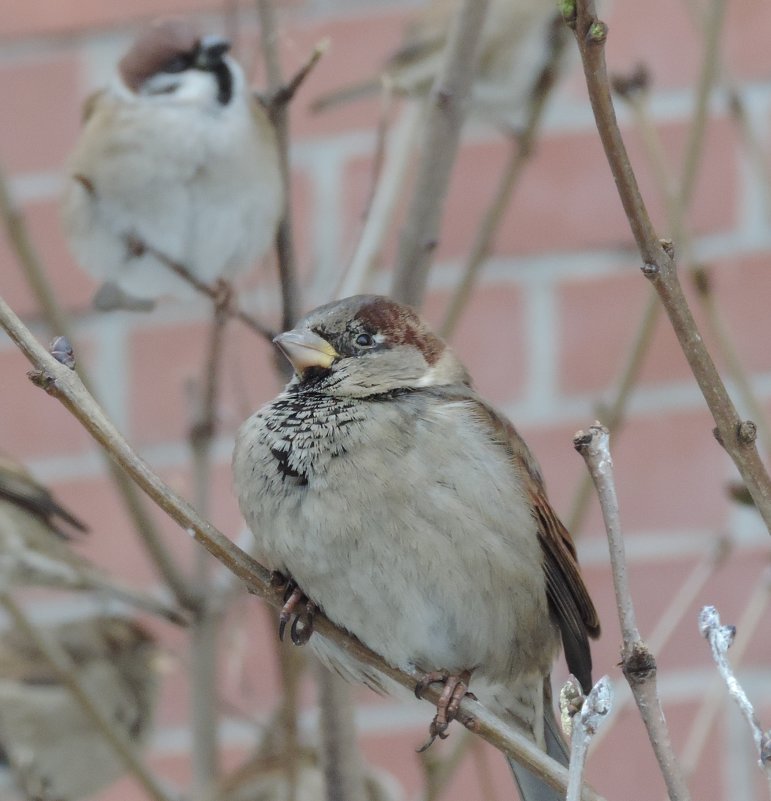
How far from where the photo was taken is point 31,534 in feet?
4.13

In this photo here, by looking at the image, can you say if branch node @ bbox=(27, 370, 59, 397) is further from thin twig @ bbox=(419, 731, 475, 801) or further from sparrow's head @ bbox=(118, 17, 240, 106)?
sparrow's head @ bbox=(118, 17, 240, 106)

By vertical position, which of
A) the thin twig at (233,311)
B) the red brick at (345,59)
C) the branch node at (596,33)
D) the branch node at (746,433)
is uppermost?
the red brick at (345,59)

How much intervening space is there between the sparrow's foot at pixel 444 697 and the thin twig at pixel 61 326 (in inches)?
10.1

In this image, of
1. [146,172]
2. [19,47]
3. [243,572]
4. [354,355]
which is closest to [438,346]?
[354,355]

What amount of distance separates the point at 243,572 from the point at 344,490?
0.40 feet

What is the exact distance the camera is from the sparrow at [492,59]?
56.4 inches

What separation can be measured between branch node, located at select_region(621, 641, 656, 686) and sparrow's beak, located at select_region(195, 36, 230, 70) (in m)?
0.89

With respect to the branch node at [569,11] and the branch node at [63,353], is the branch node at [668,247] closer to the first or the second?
the branch node at [569,11]

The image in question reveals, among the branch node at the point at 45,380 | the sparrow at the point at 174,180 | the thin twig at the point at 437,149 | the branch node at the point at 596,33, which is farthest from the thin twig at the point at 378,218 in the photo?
the branch node at the point at 596,33

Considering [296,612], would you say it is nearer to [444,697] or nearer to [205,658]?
[444,697]

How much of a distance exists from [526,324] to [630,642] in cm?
90

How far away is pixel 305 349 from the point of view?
85 centimetres

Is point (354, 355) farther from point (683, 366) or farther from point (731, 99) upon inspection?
point (683, 366)

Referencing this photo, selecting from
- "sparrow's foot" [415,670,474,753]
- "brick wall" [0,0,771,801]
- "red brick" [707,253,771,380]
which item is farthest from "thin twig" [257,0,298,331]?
"red brick" [707,253,771,380]
